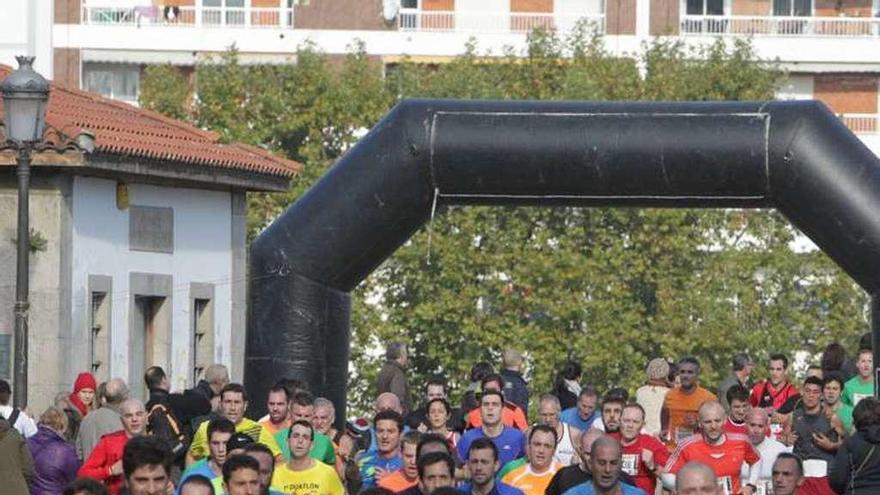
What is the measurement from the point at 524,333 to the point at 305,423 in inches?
1305

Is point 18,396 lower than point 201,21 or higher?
lower

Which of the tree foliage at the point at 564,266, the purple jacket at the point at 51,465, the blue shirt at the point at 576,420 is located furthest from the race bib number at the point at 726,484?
the tree foliage at the point at 564,266

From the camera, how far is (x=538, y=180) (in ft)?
65.4

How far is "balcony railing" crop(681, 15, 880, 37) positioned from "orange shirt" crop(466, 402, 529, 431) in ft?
140

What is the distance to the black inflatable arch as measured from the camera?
19641 millimetres

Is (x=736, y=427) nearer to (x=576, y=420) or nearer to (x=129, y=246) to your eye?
(x=576, y=420)

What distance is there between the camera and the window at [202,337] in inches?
1239

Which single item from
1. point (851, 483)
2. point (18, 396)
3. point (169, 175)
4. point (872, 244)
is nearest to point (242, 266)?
point (169, 175)

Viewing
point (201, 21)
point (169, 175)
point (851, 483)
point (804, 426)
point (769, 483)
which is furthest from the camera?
point (201, 21)

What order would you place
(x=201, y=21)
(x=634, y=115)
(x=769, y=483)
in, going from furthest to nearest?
(x=201, y=21)
(x=634, y=115)
(x=769, y=483)

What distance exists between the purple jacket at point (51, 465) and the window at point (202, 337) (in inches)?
522

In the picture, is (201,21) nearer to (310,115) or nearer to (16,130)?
(310,115)

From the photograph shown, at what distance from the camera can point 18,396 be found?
68.6 ft

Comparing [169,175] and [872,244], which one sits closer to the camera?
[872,244]
